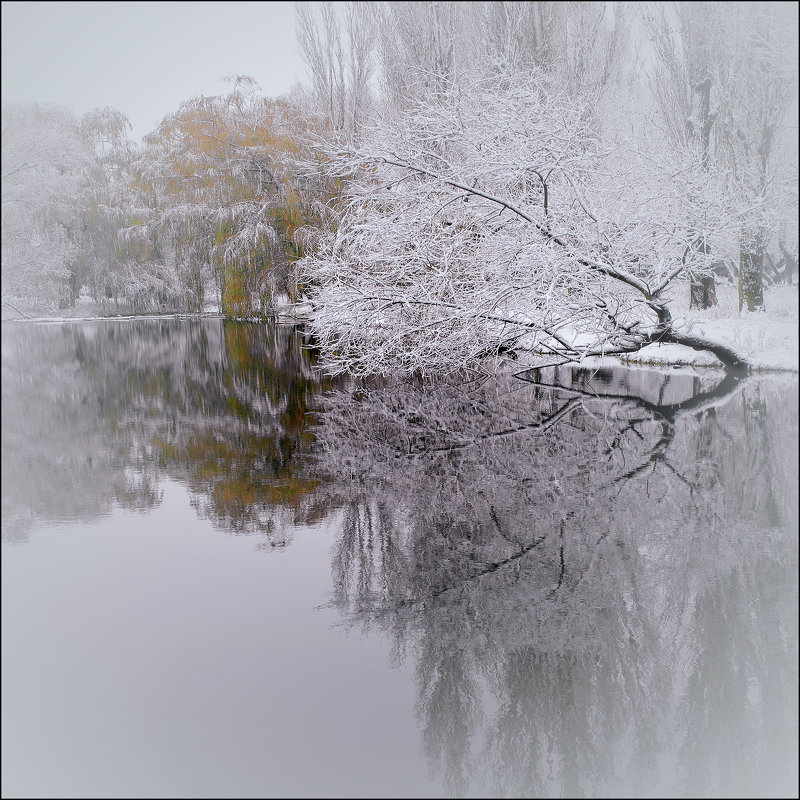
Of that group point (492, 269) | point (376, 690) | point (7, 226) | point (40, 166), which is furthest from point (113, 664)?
point (492, 269)

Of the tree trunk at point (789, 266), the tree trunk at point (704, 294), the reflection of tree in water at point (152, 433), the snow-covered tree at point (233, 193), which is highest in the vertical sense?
the snow-covered tree at point (233, 193)

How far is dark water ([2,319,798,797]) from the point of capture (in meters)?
1.84

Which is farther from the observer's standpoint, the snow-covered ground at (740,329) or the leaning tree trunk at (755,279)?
the leaning tree trunk at (755,279)

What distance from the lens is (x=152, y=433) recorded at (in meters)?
5.98

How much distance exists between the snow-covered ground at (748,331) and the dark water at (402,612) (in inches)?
15.0

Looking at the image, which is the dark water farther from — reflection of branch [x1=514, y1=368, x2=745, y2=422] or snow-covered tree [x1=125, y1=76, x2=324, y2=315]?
snow-covered tree [x1=125, y1=76, x2=324, y2=315]

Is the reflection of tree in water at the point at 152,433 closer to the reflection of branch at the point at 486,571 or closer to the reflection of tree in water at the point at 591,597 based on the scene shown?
the reflection of tree in water at the point at 591,597

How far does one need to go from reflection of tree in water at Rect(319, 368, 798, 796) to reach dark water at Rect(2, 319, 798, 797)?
11 millimetres

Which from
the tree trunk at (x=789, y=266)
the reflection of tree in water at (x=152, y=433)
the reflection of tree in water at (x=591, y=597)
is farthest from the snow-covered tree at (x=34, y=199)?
the tree trunk at (x=789, y=266)

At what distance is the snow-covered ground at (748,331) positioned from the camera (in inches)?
113

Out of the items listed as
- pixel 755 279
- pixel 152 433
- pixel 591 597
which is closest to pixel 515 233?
pixel 755 279

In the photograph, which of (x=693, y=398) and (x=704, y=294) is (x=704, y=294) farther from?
(x=693, y=398)

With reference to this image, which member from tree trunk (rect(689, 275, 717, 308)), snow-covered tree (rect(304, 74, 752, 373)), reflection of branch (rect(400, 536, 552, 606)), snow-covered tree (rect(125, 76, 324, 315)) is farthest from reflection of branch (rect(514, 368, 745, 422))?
snow-covered tree (rect(125, 76, 324, 315))

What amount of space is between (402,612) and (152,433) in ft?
13.6
